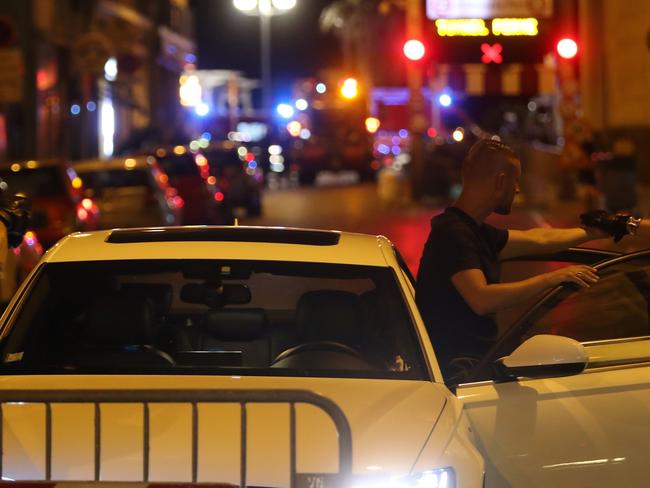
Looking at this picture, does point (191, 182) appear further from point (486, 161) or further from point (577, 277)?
point (577, 277)

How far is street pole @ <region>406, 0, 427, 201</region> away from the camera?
28375 mm

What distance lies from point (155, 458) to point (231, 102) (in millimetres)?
55822

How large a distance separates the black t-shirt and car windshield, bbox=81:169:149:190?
1326 cm

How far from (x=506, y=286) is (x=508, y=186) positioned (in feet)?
2.12

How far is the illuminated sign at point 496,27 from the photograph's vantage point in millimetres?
27406

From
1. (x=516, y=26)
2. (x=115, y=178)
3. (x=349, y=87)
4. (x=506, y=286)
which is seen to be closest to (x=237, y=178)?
(x=349, y=87)

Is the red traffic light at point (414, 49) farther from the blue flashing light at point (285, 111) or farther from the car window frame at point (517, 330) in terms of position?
the blue flashing light at point (285, 111)

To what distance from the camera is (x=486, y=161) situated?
5770 millimetres

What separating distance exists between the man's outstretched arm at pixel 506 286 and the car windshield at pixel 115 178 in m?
13.5

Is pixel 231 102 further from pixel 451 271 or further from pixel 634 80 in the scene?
pixel 451 271

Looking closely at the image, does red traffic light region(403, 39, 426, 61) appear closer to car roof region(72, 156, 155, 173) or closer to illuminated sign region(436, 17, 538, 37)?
illuminated sign region(436, 17, 538, 37)

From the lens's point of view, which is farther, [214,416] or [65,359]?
[65,359]

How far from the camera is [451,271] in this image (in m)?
5.53

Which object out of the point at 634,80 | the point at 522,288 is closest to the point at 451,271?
the point at 522,288
